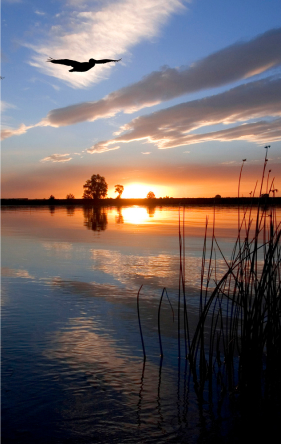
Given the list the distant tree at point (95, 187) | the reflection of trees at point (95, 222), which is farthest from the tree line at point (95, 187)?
the reflection of trees at point (95, 222)

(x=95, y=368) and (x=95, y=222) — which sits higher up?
(x=95, y=222)

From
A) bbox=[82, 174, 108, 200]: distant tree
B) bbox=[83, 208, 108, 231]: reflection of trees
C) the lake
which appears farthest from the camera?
bbox=[82, 174, 108, 200]: distant tree

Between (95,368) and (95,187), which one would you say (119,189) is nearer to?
(95,187)

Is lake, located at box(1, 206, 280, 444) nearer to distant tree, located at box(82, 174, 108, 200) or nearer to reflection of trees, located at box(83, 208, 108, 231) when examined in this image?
reflection of trees, located at box(83, 208, 108, 231)

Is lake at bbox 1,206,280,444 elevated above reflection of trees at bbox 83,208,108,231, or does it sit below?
below

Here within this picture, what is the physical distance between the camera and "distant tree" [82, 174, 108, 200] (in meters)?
100

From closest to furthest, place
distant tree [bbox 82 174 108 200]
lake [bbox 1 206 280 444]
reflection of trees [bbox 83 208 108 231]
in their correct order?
lake [bbox 1 206 280 444] → reflection of trees [bbox 83 208 108 231] → distant tree [bbox 82 174 108 200]

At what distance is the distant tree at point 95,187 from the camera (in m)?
100

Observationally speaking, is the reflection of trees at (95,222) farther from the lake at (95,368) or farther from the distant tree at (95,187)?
the distant tree at (95,187)

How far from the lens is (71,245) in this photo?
1239 centimetres

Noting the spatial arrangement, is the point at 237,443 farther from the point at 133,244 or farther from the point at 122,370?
the point at 133,244

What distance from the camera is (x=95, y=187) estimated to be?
100 metres

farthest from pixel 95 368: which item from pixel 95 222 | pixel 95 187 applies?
pixel 95 187

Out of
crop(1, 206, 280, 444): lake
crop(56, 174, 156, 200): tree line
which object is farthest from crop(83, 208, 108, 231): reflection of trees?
crop(56, 174, 156, 200): tree line
